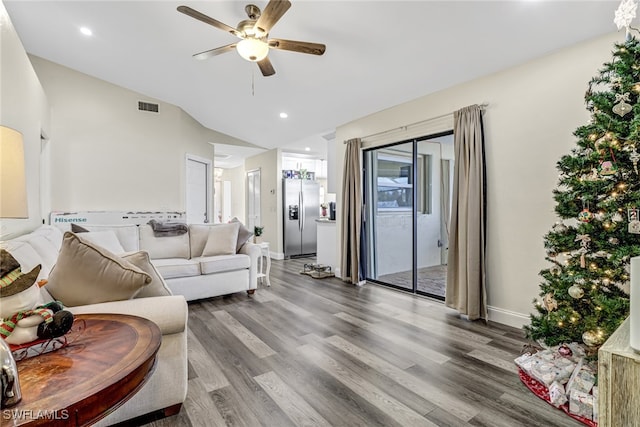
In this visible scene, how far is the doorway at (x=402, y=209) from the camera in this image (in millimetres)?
4566

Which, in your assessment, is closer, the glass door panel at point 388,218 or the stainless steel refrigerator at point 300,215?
the glass door panel at point 388,218

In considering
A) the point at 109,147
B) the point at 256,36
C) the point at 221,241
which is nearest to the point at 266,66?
the point at 256,36

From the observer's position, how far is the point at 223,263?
3.87 meters

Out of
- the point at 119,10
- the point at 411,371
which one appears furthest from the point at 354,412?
the point at 119,10

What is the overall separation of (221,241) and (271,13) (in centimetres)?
291

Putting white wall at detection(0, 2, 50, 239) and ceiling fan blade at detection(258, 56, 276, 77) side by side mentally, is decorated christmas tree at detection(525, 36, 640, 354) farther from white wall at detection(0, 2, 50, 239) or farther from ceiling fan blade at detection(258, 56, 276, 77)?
white wall at detection(0, 2, 50, 239)

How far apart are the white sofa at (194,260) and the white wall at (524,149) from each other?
2.96m

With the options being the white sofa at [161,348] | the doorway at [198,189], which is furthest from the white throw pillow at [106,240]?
the doorway at [198,189]

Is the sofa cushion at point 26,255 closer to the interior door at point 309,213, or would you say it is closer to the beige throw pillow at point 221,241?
the beige throw pillow at point 221,241

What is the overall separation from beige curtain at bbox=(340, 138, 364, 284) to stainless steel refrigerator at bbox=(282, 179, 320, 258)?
249cm

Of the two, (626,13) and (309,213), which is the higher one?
(626,13)

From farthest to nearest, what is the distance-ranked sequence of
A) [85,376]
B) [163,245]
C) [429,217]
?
[429,217]
[163,245]
[85,376]

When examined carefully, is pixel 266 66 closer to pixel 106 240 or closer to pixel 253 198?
pixel 106 240

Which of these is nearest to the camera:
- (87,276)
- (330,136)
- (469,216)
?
(87,276)
